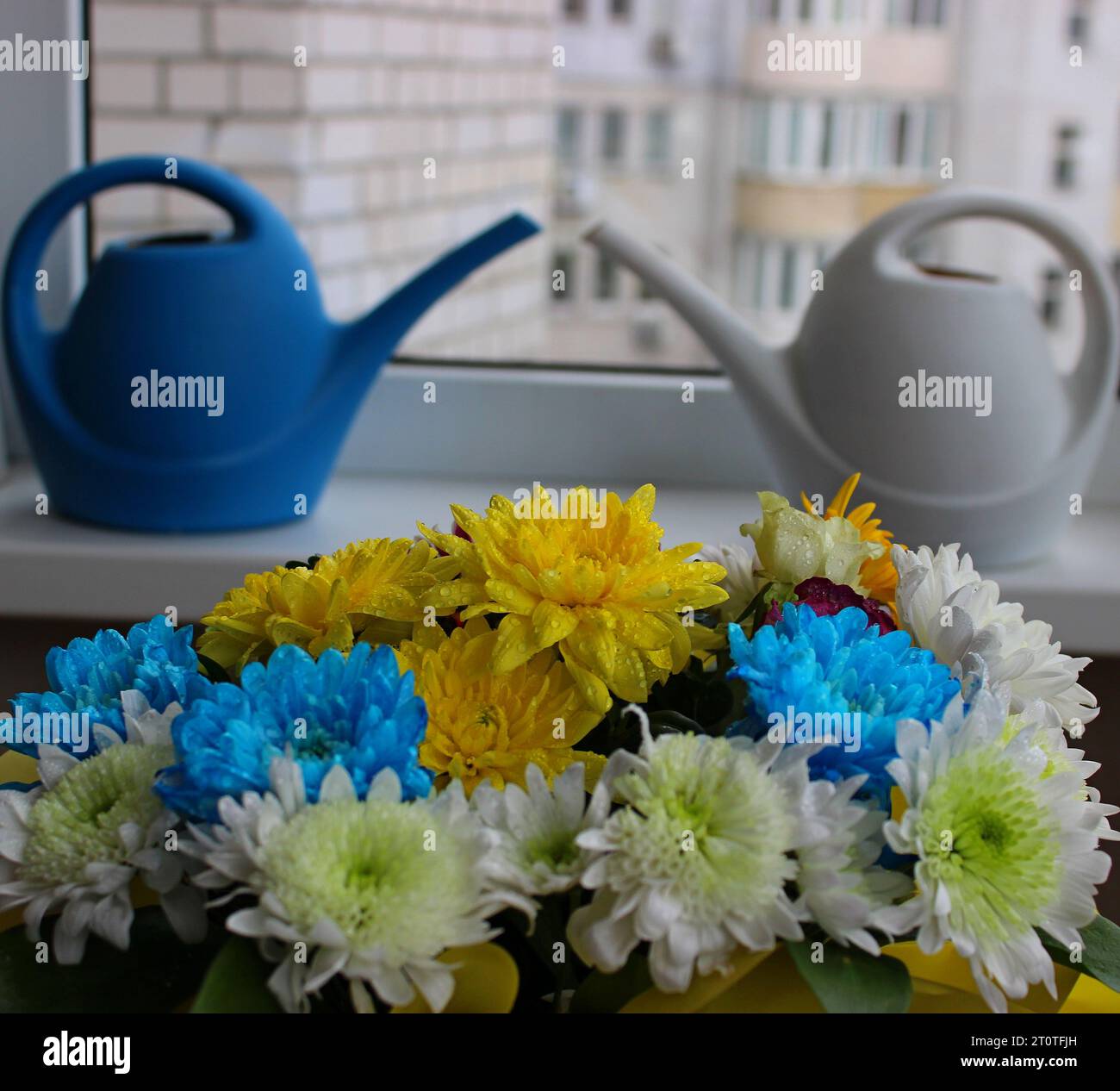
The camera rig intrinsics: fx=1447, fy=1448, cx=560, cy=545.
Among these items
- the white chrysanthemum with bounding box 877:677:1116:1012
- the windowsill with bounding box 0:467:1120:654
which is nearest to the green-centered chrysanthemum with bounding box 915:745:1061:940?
the white chrysanthemum with bounding box 877:677:1116:1012

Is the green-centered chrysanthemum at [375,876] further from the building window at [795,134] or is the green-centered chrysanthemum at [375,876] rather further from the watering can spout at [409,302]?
the building window at [795,134]

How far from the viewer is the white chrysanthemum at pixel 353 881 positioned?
27 centimetres

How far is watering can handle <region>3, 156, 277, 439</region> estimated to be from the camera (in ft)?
3.05

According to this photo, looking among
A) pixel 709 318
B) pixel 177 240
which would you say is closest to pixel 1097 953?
pixel 709 318

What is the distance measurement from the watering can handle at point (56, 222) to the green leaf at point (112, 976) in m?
0.69

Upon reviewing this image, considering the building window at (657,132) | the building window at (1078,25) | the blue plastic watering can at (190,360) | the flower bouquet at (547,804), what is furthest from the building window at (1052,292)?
the flower bouquet at (547,804)

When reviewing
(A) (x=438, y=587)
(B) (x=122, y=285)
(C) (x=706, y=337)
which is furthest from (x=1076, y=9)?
(A) (x=438, y=587)

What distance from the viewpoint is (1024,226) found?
0.93m

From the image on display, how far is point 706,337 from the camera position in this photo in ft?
3.16

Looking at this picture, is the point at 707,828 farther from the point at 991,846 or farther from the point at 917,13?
the point at 917,13

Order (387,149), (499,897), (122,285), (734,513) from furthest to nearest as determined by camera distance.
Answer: (387,149), (734,513), (122,285), (499,897)

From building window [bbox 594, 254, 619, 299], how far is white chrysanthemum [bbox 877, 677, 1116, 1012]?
3.00 feet
